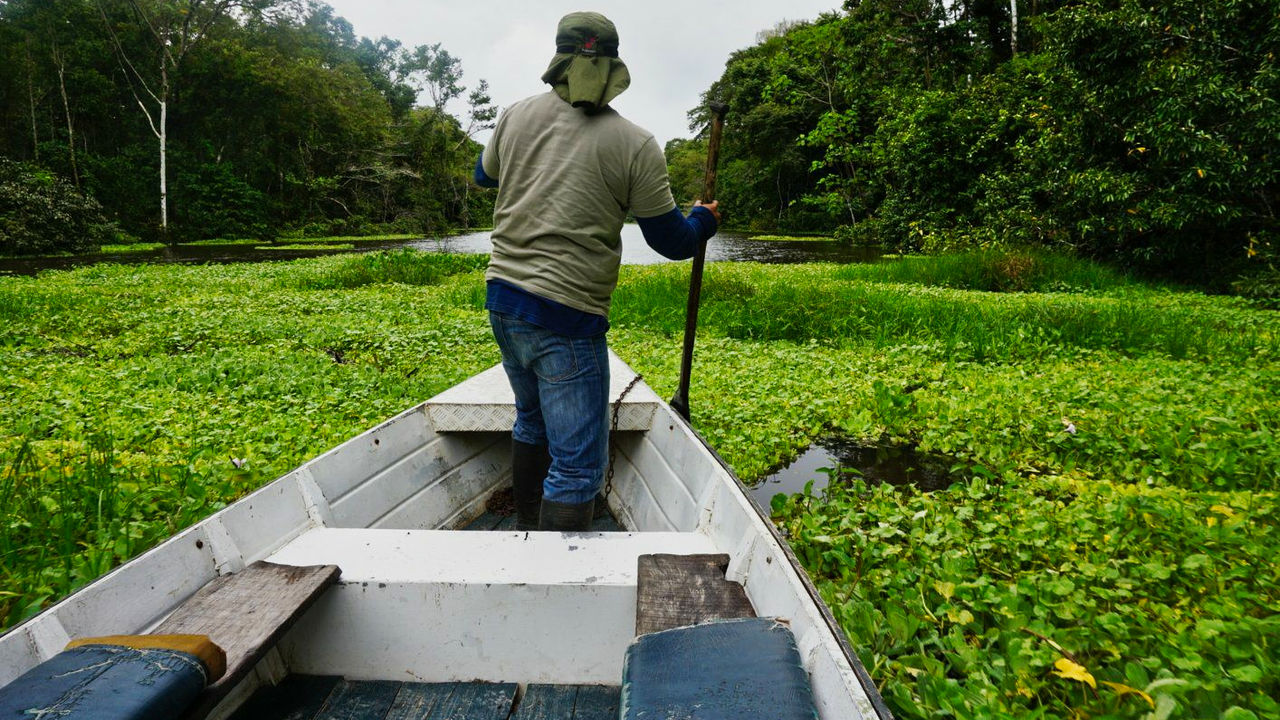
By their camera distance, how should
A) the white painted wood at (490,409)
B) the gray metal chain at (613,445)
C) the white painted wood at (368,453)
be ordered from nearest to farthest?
the white painted wood at (368,453) → the white painted wood at (490,409) → the gray metal chain at (613,445)

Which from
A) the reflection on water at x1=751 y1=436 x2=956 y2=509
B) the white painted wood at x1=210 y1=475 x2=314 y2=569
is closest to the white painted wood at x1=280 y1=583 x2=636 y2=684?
the white painted wood at x1=210 y1=475 x2=314 y2=569

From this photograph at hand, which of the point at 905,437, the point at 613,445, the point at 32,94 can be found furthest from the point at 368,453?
the point at 32,94

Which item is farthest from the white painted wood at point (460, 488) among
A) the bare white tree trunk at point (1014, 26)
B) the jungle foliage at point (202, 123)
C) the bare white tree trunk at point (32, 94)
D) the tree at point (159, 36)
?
the bare white tree trunk at point (32, 94)

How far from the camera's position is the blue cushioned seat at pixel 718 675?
121 cm

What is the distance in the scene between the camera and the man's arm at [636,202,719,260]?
7.49 feet

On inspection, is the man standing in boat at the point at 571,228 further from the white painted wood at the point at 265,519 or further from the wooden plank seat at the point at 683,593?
the white painted wood at the point at 265,519

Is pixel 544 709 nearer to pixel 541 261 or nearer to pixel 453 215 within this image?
pixel 541 261

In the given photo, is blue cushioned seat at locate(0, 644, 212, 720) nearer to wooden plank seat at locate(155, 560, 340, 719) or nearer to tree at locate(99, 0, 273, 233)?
wooden plank seat at locate(155, 560, 340, 719)

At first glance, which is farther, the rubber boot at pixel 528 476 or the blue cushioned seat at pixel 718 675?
the rubber boot at pixel 528 476

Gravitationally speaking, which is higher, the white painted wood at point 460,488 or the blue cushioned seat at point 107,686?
the blue cushioned seat at point 107,686

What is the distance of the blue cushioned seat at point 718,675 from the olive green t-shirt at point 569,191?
1.13 meters

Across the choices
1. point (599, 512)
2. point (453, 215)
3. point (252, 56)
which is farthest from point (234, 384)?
point (453, 215)

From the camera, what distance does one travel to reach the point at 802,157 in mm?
37000

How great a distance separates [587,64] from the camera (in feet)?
6.70
